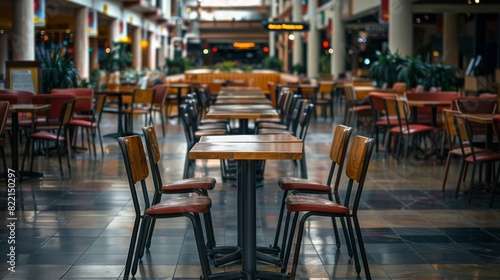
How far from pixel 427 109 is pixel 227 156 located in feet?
24.9

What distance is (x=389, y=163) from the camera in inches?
418

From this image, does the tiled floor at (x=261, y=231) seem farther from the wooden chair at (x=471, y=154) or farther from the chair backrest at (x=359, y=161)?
the chair backrest at (x=359, y=161)

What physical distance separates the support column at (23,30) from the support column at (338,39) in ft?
44.4

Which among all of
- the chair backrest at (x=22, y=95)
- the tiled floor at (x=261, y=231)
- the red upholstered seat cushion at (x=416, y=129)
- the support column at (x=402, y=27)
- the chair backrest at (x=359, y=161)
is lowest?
the tiled floor at (x=261, y=231)

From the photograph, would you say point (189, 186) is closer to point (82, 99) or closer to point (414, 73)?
point (82, 99)

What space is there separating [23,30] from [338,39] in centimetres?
1387

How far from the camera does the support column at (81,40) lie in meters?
23.9

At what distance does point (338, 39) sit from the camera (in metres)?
27.9

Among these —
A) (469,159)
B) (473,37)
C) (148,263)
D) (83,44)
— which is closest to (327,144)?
(469,159)

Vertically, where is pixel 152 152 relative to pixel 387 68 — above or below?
below

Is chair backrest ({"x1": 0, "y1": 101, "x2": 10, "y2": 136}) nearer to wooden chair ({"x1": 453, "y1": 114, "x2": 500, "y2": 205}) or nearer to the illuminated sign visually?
wooden chair ({"x1": 453, "y1": 114, "x2": 500, "y2": 205})

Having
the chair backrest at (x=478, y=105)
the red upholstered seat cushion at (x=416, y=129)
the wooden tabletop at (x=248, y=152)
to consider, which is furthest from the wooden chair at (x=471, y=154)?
the wooden tabletop at (x=248, y=152)

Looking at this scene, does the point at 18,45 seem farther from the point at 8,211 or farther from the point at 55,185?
the point at 8,211

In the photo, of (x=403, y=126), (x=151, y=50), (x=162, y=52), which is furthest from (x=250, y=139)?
(x=162, y=52)
